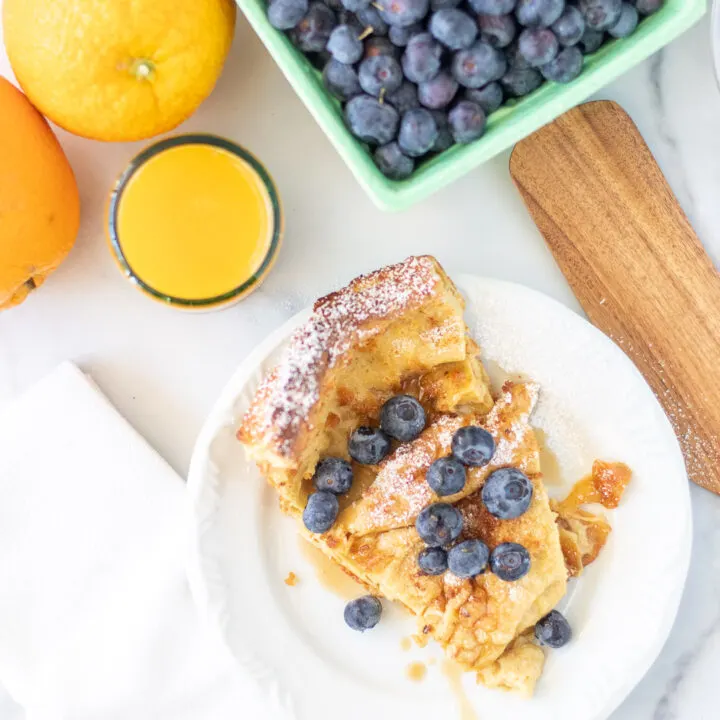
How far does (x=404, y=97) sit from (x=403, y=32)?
0.09m

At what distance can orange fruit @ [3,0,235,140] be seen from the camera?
147cm

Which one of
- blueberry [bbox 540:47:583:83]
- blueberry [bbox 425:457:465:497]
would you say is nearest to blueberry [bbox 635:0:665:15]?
blueberry [bbox 540:47:583:83]

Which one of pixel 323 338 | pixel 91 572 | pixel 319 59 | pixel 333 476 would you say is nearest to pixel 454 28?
pixel 319 59

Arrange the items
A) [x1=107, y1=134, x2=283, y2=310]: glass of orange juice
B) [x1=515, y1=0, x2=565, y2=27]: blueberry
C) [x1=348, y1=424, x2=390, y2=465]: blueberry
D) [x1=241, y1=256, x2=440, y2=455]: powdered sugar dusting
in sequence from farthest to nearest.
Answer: [x1=107, y1=134, x2=283, y2=310]: glass of orange juice < [x1=348, y1=424, x2=390, y2=465]: blueberry < [x1=241, y1=256, x2=440, y2=455]: powdered sugar dusting < [x1=515, y1=0, x2=565, y2=27]: blueberry

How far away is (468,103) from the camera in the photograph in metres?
1.35

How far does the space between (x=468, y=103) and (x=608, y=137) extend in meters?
0.57

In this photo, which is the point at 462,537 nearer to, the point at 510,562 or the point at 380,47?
the point at 510,562

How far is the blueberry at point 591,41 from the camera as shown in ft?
4.45

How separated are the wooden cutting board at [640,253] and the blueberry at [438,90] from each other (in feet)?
1.62

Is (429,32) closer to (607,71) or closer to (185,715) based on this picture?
(607,71)

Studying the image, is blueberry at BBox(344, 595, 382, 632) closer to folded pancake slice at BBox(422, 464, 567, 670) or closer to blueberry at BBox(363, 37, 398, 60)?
folded pancake slice at BBox(422, 464, 567, 670)

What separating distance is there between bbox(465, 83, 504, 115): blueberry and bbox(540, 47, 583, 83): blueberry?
0.24 feet

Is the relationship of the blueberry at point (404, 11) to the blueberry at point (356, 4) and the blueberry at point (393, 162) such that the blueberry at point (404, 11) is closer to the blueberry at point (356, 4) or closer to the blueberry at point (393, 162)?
the blueberry at point (356, 4)

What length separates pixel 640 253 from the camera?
5.94 ft
